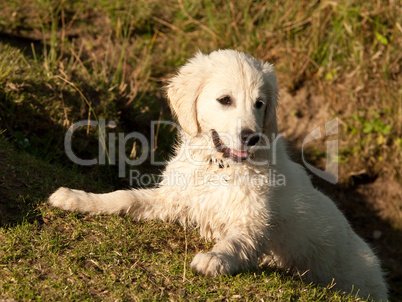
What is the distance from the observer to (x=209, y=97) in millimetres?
3920

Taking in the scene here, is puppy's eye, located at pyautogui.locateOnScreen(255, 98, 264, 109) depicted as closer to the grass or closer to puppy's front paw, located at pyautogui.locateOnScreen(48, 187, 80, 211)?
puppy's front paw, located at pyautogui.locateOnScreen(48, 187, 80, 211)

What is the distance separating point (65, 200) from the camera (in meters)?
4.01

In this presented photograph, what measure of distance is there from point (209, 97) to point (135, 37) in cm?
451

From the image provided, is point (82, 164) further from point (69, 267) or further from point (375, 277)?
point (375, 277)

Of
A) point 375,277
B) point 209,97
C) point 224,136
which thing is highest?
point 209,97

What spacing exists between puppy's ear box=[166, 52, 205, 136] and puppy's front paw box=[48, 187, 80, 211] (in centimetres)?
107

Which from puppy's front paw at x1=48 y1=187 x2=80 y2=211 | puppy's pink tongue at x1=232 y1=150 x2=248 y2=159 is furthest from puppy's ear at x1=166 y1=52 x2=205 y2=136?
puppy's front paw at x1=48 y1=187 x2=80 y2=211

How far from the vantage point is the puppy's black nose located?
3639mm

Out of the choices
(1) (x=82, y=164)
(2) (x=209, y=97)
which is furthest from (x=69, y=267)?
(1) (x=82, y=164)

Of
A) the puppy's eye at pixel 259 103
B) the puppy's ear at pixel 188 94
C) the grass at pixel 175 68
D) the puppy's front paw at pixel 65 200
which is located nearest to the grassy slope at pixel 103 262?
the puppy's front paw at pixel 65 200

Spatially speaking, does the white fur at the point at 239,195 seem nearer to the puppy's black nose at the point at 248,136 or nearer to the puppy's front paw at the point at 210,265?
the puppy's black nose at the point at 248,136

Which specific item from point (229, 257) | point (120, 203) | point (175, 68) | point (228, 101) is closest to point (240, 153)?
point (228, 101)

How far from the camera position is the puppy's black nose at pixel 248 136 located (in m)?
3.64

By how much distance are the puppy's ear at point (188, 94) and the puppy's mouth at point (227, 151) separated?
7.2 inches
